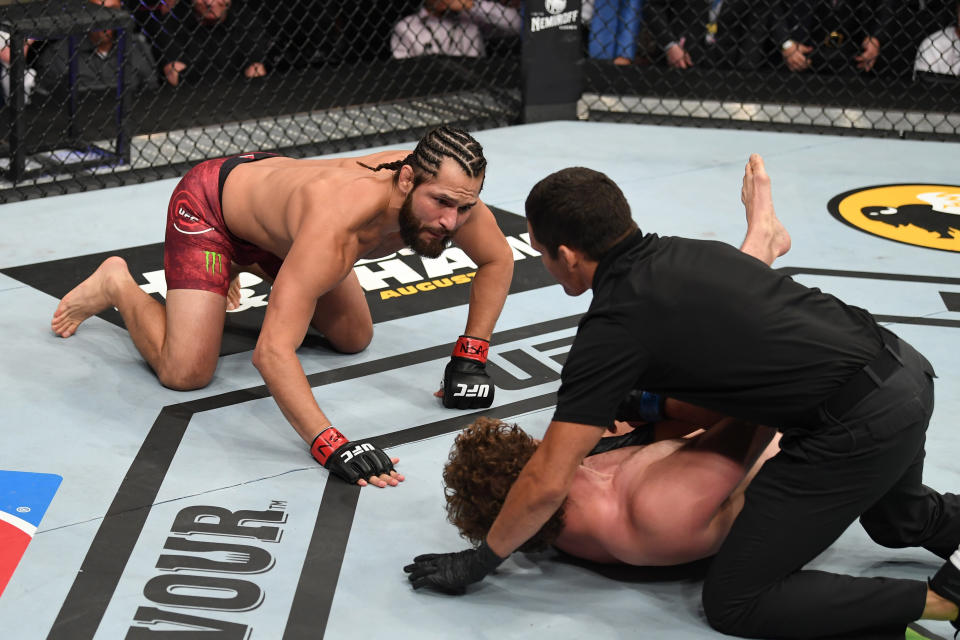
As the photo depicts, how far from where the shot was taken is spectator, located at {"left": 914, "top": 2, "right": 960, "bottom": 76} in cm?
541

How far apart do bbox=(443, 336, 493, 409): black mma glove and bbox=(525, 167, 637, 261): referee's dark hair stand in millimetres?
1027

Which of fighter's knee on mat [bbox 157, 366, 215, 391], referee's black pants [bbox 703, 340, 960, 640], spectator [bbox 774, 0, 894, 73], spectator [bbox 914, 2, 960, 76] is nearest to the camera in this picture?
referee's black pants [bbox 703, 340, 960, 640]

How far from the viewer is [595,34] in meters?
5.79

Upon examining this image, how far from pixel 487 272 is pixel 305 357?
1.92 ft

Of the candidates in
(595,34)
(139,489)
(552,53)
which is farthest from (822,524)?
(595,34)

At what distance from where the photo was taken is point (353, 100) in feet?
17.7

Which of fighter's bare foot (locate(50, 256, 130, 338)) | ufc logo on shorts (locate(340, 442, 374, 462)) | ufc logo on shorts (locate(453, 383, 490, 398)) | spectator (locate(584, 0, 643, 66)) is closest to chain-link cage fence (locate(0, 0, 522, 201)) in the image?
spectator (locate(584, 0, 643, 66))

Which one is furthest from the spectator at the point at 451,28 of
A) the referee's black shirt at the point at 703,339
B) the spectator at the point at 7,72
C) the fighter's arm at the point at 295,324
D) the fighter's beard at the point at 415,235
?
the referee's black shirt at the point at 703,339

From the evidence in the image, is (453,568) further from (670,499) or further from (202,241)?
(202,241)

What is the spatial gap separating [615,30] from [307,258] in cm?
385

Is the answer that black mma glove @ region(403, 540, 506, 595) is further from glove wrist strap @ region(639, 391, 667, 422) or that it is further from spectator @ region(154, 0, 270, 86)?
spectator @ region(154, 0, 270, 86)

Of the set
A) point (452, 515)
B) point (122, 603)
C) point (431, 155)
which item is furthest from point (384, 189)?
point (122, 603)

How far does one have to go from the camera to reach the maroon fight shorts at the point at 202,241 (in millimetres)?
2857

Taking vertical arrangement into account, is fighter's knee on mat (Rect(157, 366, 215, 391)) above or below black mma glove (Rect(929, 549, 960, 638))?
below
